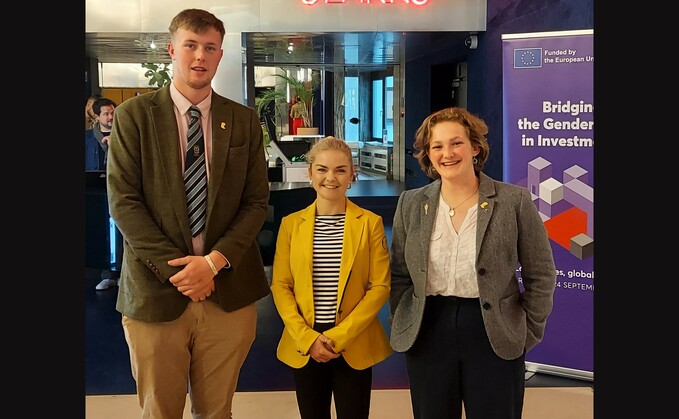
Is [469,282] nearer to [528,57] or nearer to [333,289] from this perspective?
[333,289]

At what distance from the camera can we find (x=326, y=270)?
241 centimetres

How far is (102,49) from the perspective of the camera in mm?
8352

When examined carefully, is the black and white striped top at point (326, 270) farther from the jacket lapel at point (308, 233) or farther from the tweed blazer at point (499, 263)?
the tweed blazer at point (499, 263)

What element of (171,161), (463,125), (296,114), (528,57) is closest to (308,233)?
(171,161)

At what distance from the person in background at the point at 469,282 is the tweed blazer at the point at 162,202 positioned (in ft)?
2.04

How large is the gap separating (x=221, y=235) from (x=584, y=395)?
2.55 m

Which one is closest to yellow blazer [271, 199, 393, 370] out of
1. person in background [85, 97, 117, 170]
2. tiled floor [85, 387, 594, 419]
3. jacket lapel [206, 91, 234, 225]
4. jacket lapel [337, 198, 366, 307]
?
jacket lapel [337, 198, 366, 307]

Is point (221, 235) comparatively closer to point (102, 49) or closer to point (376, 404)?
point (376, 404)

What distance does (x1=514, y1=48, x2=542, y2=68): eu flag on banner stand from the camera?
157 inches

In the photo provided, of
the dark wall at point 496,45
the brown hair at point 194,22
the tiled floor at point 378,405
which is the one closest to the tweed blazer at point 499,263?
the brown hair at point 194,22

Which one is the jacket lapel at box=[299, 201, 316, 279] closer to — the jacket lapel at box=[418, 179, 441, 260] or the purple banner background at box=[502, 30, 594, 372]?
the jacket lapel at box=[418, 179, 441, 260]

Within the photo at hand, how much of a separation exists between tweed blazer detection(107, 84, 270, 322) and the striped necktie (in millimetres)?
30

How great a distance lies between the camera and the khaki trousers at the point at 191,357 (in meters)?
2.30

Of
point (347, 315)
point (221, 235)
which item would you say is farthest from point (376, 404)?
point (221, 235)
